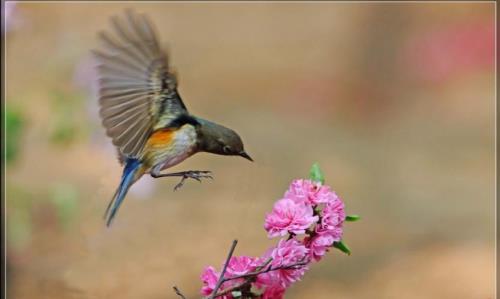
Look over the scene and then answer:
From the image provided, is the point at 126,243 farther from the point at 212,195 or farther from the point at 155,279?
the point at 212,195

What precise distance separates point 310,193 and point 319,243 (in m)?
0.02

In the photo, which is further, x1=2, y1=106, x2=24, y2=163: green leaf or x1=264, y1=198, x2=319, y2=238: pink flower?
x1=2, y1=106, x2=24, y2=163: green leaf

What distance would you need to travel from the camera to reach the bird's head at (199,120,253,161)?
36 cm

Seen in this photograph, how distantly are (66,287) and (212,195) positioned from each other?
51.0 inches

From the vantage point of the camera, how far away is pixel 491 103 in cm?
259

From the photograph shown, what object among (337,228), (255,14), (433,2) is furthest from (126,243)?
(433,2)

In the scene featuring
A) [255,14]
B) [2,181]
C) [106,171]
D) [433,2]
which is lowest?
[2,181]

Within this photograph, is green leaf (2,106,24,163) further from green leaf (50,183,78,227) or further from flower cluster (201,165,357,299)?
flower cluster (201,165,357,299)

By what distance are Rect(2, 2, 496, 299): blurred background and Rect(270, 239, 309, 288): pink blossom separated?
0.41 meters

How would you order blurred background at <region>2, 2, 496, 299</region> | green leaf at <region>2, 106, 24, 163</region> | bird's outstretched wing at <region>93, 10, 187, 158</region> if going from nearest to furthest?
bird's outstretched wing at <region>93, 10, 187, 158</region> → green leaf at <region>2, 106, 24, 163</region> → blurred background at <region>2, 2, 496, 299</region>

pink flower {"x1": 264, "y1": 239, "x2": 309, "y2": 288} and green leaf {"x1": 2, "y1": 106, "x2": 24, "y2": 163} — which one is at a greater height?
pink flower {"x1": 264, "y1": 239, "x2": 309, "y2": 288}

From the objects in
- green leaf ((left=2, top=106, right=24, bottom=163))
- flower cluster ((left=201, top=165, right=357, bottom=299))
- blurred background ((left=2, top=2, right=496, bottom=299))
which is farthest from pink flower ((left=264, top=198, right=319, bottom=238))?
green leaf ((left=2, top=106, right=24, bottom=163))

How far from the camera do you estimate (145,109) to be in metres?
0.37

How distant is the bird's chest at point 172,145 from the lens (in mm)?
367
